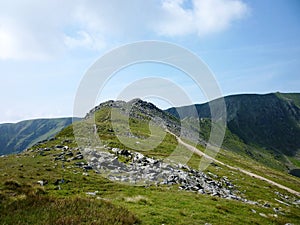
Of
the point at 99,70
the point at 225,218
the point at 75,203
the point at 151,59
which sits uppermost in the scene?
the point at 151,59

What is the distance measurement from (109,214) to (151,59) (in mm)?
22933

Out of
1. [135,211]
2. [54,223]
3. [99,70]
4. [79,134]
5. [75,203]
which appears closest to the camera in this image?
[54,223]

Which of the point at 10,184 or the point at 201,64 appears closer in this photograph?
the point at 10,184

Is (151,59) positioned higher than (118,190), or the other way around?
(151,59)

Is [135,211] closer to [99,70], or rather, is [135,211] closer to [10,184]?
[10,184]

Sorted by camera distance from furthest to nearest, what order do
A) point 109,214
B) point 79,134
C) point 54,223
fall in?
point 79,134 → point 109,214 → point 54,223

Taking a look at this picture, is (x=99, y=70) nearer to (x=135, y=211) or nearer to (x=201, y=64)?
(x=201, y=64)

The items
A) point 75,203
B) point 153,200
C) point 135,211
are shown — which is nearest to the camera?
point 75,203

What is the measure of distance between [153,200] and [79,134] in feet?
202

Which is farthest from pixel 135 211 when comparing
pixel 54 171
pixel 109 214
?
pixel 54 171

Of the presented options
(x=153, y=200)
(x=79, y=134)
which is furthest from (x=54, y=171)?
(x=79, y=134)

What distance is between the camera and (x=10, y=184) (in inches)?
886

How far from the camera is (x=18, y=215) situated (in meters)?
14.9

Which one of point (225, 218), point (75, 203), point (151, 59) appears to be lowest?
point (225, 218)
